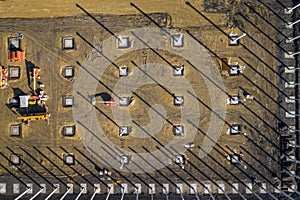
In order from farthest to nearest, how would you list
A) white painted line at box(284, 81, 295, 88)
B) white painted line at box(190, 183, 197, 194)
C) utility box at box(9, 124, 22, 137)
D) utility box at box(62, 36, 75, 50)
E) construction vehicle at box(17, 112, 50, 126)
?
utility box at box(9, 124, 22, 137), utility box at box(62, 36, 75, 50), construction vehicle at box(17, 112, 50, 126), white painted line at box(190, 183, 197, 194), white painted line at box(284, 81, 295, 88)

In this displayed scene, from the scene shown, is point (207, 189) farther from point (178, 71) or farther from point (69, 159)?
point (69, 159)

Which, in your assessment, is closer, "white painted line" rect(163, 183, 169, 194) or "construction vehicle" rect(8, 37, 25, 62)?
"white painted line" rect(163, 183, 169, 194)

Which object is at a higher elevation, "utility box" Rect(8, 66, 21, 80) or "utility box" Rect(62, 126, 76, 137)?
"utility box" Rect(8, 66, 21, 80)

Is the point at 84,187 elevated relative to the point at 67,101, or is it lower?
lower

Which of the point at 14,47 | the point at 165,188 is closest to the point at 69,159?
the point at 165,188

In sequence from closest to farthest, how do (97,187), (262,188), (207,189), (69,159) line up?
(262,188)
(207,189)
(97,187)
(69,159)

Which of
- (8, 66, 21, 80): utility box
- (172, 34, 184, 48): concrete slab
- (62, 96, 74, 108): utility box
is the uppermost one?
(172, 34, 184, 48): concrete slab

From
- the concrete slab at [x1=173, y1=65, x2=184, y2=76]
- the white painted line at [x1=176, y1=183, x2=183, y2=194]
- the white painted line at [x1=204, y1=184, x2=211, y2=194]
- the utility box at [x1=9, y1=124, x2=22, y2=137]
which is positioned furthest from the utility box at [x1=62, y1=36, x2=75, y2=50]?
the white painted line at [x1=204, y1=184, x2=211, y2=194]

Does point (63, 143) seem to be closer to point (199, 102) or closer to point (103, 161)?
point (103, 161)

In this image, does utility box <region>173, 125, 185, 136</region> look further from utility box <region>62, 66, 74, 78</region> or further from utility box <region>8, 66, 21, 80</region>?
utility box <region>8, 66, 21, 80</region>

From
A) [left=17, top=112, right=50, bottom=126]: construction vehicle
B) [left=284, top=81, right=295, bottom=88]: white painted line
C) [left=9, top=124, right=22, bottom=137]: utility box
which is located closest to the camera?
[left=284, top=81, right=295, bottom=88]: white painted line
